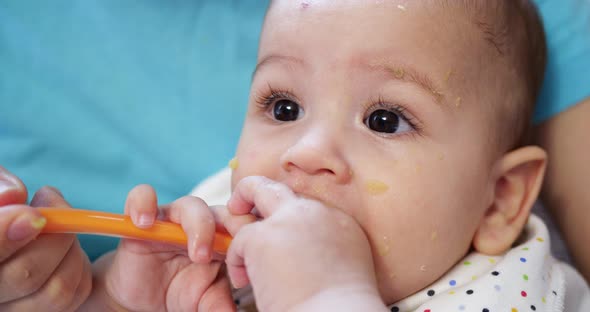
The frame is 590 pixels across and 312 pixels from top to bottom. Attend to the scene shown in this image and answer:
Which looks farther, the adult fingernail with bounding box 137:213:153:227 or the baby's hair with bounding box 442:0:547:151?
the baby's hair with bounding box 442:0:547:151

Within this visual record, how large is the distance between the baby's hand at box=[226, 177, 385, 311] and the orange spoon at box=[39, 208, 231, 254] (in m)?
0.09

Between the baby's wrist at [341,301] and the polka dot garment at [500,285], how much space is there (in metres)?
0.24

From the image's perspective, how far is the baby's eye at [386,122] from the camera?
0.85 meters

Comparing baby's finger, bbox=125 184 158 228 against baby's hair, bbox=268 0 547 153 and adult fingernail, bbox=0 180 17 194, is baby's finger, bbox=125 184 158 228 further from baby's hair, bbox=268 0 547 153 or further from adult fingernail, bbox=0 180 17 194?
baby's hair, bbox=268 0 547 153

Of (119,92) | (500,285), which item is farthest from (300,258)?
(119,92)

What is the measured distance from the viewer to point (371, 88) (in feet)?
2.73

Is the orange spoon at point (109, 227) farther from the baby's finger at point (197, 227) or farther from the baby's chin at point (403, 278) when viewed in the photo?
the baby's chin at point (403, 278)

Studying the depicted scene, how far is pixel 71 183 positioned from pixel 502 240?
1056 mm

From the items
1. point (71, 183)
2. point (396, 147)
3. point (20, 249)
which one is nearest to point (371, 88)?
point (396, 147)

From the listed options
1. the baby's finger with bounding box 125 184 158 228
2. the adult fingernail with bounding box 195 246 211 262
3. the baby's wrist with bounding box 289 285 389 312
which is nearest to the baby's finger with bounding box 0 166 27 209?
the baby's finger with bounding box 125 184 158 228

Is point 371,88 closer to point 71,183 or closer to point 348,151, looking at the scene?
point 348,151

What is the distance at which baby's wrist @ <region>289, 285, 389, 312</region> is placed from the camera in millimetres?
636

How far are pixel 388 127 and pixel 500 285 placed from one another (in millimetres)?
308

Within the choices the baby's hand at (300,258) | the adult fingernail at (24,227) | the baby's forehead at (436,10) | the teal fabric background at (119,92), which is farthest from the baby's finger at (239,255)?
the teal fabric background at (119,92)
